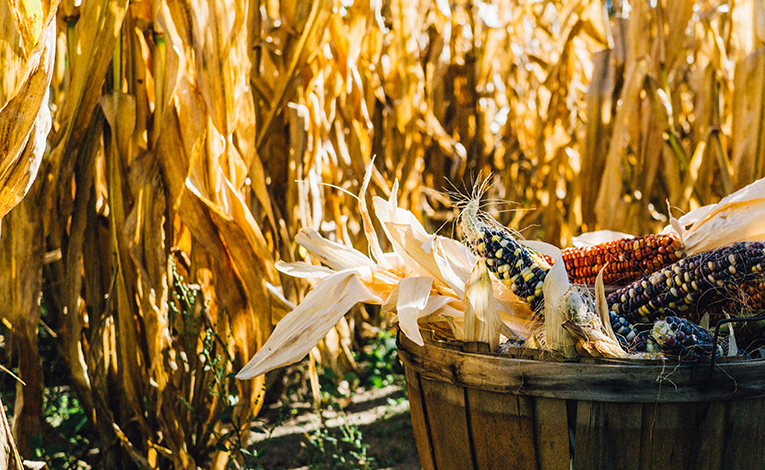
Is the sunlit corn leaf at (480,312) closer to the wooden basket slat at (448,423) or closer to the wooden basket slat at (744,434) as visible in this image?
the wooden basket slat at (448,423)

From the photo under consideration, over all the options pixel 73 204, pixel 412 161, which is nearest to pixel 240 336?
pixel 73 204

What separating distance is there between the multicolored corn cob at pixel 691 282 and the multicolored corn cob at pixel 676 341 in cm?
7

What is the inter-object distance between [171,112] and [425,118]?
5.33 ft

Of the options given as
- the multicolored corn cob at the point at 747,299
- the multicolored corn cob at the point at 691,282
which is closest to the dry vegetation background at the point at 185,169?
the multicolored corn cob at the point at 691,282

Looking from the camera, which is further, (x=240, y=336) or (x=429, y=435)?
(x=240, y=336)

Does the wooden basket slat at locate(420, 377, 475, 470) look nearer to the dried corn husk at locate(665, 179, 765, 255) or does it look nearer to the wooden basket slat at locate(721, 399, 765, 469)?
the wooden basket slat at locate(721, 399, 765, 469)

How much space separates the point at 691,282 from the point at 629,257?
199 millimetres

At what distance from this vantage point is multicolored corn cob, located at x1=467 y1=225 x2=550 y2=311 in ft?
3.04

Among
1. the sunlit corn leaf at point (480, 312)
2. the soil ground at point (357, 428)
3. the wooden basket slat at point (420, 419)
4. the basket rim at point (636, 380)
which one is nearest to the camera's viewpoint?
the basket rim at point (636, 380)

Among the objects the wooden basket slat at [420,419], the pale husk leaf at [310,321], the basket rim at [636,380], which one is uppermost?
the pale husk leaf at [310,321]

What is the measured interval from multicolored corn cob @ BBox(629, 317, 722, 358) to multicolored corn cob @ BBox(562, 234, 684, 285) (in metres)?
0.27

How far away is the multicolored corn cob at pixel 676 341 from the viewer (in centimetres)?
77

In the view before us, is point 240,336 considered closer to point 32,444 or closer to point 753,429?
point 32,444

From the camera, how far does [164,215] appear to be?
1352mm
